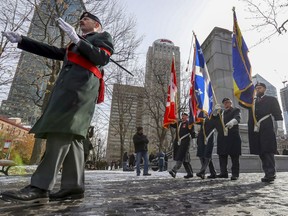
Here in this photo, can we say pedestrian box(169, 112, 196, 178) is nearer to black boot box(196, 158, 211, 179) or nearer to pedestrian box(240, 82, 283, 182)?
black boot box(196, 158, 211, 179)

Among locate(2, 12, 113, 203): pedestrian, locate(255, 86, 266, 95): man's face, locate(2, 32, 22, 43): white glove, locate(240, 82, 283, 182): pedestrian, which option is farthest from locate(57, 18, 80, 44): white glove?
locate(255, 86, 266, 95): man's face

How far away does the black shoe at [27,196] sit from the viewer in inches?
77.5

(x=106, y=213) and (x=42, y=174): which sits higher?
(x=42, y=174)

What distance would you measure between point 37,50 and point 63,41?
12.5m

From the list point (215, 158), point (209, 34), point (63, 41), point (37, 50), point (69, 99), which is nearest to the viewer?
point (69, 99)

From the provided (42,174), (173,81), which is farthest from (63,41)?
(42,174)

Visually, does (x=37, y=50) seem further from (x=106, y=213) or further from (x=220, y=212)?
(x=220, y=212)

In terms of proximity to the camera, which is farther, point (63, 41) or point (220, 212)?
point (63, 41)

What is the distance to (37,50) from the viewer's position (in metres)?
2.66

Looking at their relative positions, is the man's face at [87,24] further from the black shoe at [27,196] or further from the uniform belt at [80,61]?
the black shoe at [27,196]

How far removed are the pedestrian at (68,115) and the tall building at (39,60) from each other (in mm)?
12534

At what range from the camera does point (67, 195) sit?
2.42 m

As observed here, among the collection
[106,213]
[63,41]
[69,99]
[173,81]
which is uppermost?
[63,41]

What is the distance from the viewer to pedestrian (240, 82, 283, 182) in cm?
509
